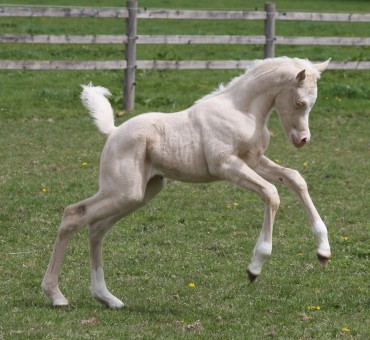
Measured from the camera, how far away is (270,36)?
59.1 feet

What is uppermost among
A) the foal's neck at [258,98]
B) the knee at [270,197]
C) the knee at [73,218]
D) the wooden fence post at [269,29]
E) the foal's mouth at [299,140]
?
the foal's neck at [258,98]

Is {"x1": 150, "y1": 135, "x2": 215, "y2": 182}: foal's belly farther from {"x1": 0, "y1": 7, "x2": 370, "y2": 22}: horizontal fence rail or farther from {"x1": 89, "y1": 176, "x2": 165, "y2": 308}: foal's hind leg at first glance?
{"x1": 0, "y1": 7, "x2": 370, "y2": 22}: horizontal fence rail

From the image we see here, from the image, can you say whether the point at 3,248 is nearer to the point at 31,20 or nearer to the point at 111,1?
the point at 31,20

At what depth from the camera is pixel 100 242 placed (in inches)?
282

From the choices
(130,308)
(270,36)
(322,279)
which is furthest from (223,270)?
(270,36)

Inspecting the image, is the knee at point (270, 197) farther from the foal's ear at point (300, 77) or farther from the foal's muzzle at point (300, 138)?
the foal's ear at point (300, 77)

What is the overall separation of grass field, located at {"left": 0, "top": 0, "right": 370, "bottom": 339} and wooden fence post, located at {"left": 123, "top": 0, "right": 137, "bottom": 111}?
227mm

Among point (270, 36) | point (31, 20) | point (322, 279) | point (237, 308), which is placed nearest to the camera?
point (237, 308)

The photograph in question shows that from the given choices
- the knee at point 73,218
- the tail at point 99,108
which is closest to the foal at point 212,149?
the knee at point 73,218

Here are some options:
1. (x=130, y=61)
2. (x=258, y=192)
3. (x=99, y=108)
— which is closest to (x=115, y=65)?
(x=130, y=61)

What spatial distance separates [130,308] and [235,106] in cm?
158

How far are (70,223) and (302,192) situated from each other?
1.61 metres

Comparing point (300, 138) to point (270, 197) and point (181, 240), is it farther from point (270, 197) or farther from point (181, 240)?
point (181, 240)

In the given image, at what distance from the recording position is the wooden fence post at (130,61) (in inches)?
659
